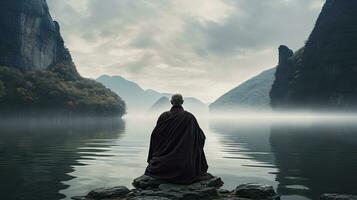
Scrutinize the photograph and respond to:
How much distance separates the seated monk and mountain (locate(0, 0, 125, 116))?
130791 millimetres

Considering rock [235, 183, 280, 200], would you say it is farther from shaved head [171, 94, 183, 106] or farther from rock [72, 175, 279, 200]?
shaved head [171, 94, 183, 106]

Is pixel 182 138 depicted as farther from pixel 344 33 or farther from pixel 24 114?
pixel 344 33

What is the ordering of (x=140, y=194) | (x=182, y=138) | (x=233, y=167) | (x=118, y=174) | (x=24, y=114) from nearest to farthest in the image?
(x=140, y=194) < (x=182, y=138) < (x=118, y=174) < (x=233, y=167) < (x=24, y=114)

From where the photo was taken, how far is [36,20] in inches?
7505

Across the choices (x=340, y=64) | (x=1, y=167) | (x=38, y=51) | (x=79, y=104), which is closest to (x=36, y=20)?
(x=38, y=51)

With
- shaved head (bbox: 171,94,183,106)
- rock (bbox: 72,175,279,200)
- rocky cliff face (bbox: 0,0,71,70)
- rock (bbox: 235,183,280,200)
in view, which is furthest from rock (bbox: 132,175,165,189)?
rocky cliff face (bbox: 0,0,71,70)

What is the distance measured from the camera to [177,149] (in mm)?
12828

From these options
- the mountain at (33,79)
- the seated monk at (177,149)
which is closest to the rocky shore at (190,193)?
the seated monk at (177,149)

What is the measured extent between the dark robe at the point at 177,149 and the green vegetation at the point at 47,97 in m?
131

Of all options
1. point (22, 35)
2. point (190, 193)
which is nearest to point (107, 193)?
point (190, 193)

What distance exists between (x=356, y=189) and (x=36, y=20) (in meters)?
195

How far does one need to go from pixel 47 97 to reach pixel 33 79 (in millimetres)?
9759

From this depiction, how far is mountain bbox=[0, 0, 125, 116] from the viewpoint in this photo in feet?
474

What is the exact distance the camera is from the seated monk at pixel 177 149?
12.7m
